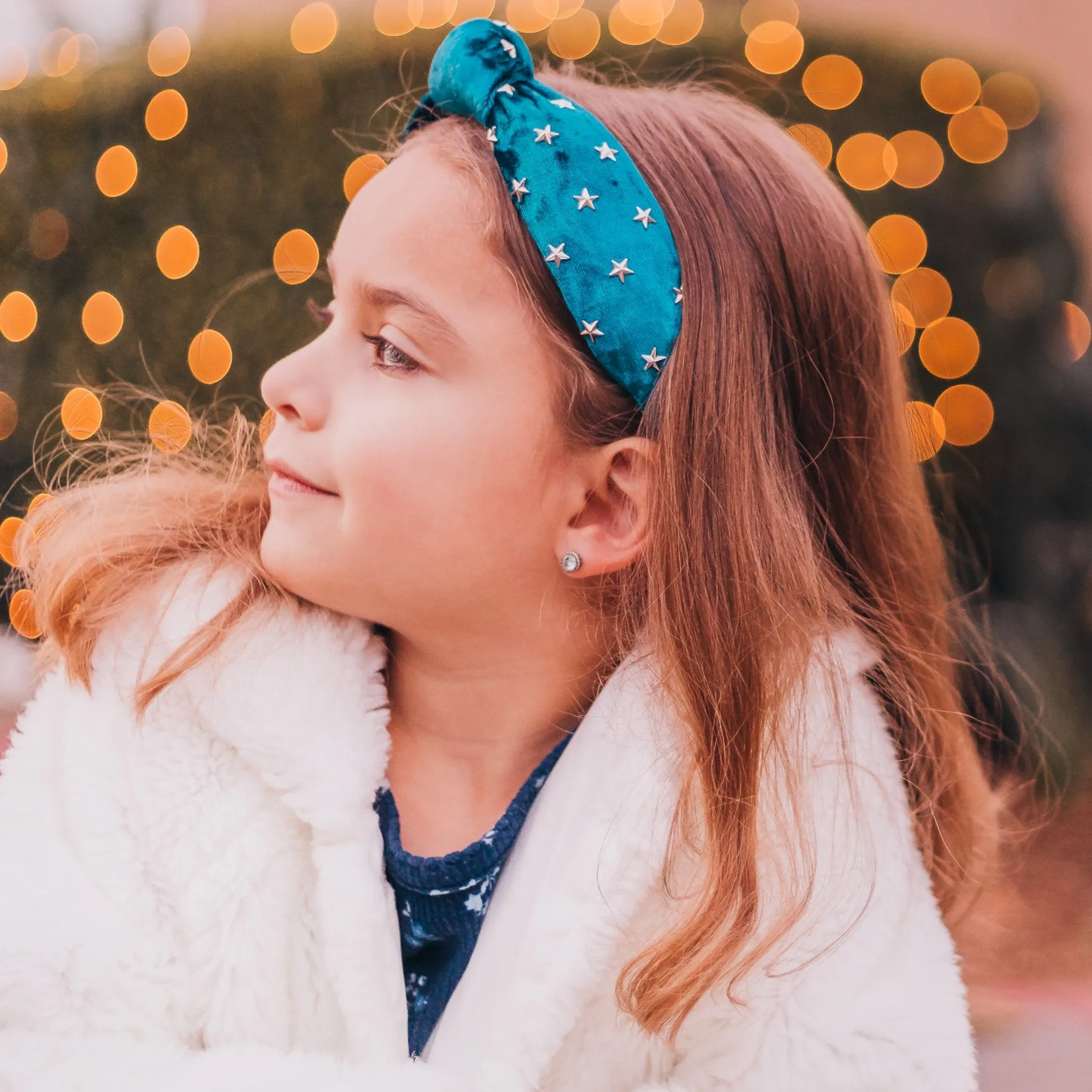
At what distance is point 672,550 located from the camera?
1186 mm

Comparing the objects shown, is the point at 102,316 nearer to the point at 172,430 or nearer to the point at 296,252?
the point at 296,252

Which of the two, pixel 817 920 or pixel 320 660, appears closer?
pixel 817 920

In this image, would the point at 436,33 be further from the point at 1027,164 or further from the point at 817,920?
the point at 817,920

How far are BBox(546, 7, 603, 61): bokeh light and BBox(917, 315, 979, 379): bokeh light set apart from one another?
100cm

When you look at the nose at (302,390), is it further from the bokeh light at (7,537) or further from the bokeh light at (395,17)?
the bokeh light at (395,17)

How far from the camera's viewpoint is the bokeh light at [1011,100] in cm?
240

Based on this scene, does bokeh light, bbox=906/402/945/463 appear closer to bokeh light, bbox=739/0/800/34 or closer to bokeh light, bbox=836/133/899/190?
bokeh light, bbox=836/133/899/190

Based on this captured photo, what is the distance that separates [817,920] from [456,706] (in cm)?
50

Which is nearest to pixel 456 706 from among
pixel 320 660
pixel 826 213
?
pixel 320 660

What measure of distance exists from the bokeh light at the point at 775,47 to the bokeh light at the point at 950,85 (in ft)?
1.05

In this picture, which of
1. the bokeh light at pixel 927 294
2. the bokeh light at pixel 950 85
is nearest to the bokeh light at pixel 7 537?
the bokeh light at pixel 927 294

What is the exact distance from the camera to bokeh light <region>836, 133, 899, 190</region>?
230 centimetres

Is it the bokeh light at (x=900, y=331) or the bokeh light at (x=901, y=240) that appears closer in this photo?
the bokeh light at (x=900, y=331)

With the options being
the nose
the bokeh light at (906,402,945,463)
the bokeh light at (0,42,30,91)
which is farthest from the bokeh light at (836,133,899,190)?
the bokeh light at (0,42,30,91)
